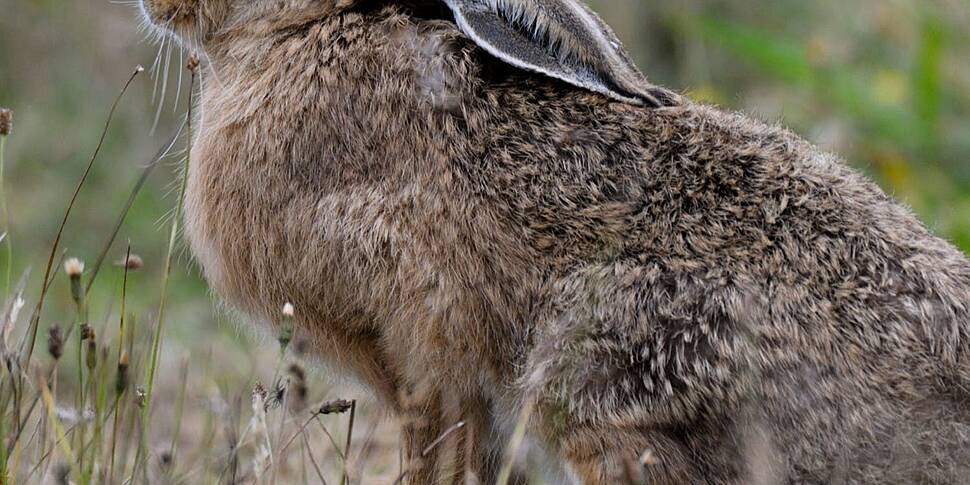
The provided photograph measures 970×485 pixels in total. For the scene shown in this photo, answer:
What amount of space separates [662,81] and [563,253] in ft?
17.5

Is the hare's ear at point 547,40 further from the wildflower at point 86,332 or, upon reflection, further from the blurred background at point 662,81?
the blurred background at point 662,81

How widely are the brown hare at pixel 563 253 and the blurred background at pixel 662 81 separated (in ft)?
7.83

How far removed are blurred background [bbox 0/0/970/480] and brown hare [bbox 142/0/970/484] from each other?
2.39 meters

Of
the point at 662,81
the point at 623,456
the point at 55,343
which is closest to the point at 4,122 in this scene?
the point at 55,343

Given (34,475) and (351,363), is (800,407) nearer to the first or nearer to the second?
(351,363)

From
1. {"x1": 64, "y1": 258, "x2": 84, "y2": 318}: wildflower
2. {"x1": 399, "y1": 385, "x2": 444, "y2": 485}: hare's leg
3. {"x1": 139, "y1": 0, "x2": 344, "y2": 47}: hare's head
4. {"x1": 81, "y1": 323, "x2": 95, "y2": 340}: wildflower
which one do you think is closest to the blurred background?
{"x1": 139, "y1": 0, "x2": 344, "y2": 47}: hare's head

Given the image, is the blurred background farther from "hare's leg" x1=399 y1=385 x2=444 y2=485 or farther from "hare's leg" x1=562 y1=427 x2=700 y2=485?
"hare's leg" x1=562 y1=427 x2=700 y2=485

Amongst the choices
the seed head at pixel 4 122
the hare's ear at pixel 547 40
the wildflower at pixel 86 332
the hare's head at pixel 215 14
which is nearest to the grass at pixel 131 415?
the wildflower at pixel 86 332

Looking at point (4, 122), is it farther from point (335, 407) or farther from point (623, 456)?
point (623, 456)

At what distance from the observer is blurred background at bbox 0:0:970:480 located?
7.28 metres

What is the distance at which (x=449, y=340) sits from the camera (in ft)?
13.0

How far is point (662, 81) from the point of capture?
9078mm

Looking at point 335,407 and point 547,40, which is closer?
point 335,407

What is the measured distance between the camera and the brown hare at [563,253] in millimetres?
3623
